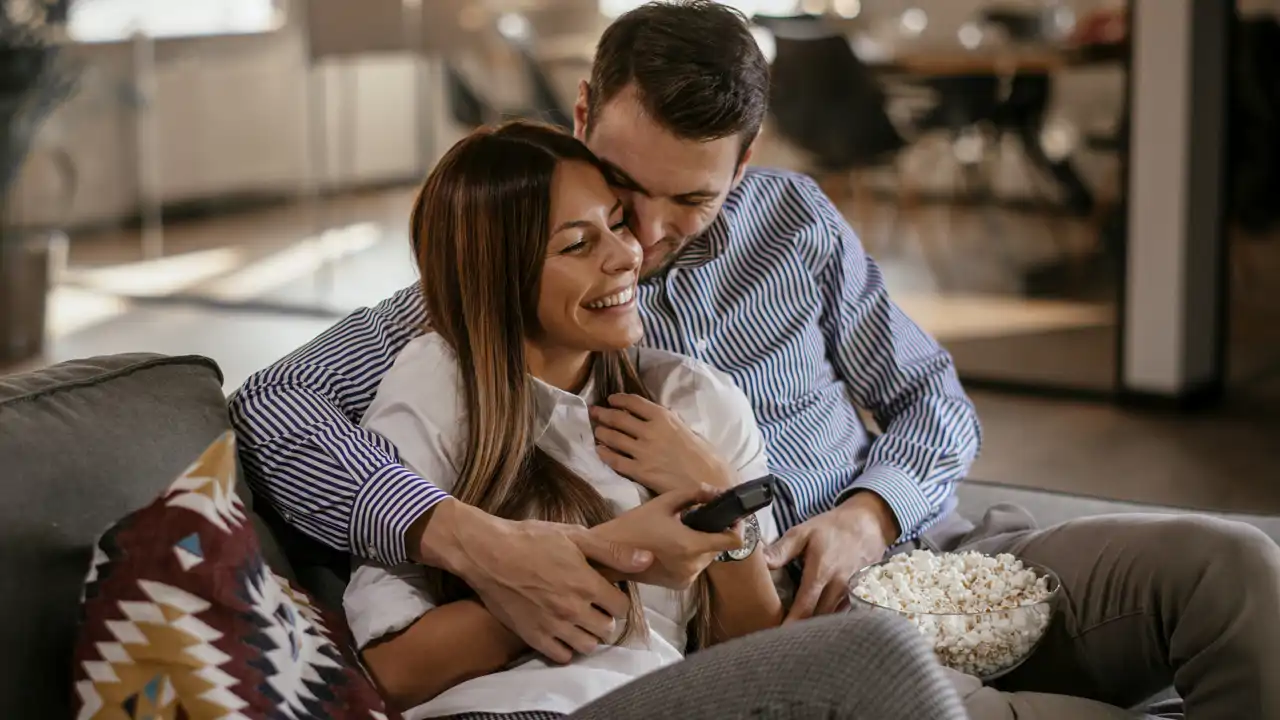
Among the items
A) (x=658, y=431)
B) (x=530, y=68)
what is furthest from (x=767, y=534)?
(x=530, y=68)

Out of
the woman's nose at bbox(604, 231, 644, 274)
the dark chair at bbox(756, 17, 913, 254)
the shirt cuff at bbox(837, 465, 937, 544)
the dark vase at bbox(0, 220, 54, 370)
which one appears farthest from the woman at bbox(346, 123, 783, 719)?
the dark vase at bbox(0, 220, 54, 370)

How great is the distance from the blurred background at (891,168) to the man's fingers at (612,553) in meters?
2.60

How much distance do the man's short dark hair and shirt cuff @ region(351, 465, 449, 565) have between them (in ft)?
1.87

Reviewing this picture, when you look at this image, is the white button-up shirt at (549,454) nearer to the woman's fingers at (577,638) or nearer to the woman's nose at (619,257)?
the woman's fingers at (577,638)

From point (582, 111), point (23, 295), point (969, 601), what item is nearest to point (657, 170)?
point (582, 111)

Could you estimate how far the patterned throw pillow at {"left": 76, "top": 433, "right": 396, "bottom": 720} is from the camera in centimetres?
127

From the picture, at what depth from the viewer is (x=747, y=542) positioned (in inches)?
68.2

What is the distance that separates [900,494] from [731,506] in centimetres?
60

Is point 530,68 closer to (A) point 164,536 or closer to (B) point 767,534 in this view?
(B) point 767,534

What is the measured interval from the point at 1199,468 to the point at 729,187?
102 inches

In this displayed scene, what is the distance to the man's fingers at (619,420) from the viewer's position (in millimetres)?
1762

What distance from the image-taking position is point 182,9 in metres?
6.28

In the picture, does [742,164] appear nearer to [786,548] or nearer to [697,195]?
[697,195]

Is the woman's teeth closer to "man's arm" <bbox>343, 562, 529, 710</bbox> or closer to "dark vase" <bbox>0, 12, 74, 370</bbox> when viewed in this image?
"man's arm" <bbox>343, 562, 529, 710</bbox>
